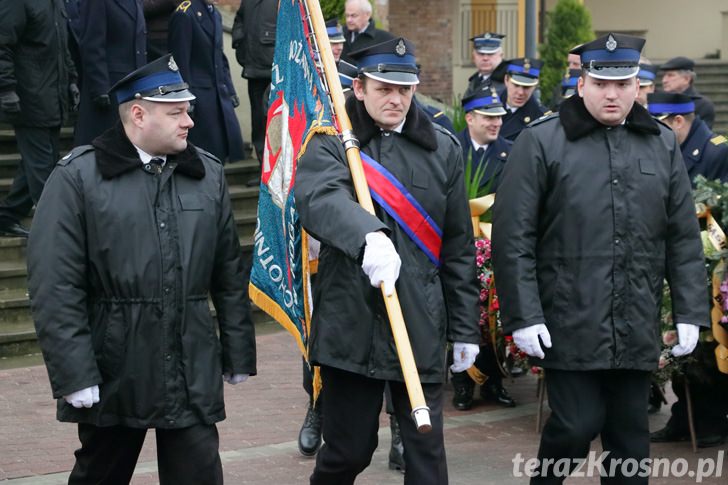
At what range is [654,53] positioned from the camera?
2948 centimetres

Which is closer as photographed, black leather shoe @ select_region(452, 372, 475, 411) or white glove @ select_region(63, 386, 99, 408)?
white glove @ select_region(63, 386, 99, 408)

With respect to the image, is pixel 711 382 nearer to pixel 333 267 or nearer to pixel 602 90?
pixel 602 90

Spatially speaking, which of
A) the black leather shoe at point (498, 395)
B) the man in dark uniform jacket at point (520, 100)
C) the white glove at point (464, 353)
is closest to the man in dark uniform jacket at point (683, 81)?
the man in dark uniform jacket at point (520, 100)

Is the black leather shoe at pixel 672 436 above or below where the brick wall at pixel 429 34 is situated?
above

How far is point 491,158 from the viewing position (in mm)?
8875

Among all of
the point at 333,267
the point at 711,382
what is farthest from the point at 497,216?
the point at 711,382

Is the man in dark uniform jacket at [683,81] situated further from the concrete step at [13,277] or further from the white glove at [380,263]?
the white glove at [380,263]

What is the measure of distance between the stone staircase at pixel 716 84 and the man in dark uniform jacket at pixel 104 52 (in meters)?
15.7

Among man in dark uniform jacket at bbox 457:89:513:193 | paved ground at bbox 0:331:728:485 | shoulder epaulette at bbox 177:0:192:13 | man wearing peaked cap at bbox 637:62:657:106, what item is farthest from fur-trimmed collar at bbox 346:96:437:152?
shoulder epaulette at bbox 177:0:192:13

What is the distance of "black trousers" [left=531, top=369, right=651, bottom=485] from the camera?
18.5 ft

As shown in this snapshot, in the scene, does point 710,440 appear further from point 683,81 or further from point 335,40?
point 683,81

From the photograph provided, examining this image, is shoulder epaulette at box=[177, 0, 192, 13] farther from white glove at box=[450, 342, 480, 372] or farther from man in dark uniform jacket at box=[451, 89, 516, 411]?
white glove at box=[450, 342, 480, 372]

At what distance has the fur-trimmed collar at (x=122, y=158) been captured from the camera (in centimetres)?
500

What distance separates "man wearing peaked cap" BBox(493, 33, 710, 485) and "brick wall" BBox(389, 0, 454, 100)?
790 inches
